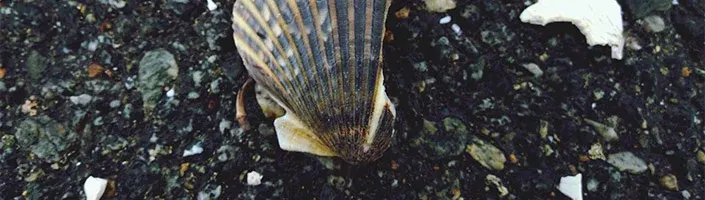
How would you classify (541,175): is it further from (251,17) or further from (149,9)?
(149,9)

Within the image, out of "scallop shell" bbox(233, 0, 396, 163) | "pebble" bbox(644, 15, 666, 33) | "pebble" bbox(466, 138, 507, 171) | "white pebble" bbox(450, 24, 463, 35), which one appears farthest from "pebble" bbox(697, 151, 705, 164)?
"scallop shell" bbox(233, 0, 396, 163)

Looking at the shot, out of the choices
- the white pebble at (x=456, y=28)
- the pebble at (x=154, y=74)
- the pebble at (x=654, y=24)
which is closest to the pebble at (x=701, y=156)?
the pebble at (x=654, y=24)

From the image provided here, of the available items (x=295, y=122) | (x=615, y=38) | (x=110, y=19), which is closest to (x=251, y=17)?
(x=295, y=122)

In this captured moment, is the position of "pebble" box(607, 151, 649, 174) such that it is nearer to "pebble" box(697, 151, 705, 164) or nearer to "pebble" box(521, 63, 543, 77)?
"pebble" box(697, 151, 705, 164)

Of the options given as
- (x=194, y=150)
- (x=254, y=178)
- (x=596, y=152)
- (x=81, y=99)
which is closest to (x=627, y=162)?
(x=596, y=152)

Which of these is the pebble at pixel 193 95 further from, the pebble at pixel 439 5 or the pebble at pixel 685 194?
the pebble at pixel 685 194

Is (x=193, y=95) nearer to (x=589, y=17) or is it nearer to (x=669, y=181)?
(x=589, y=17)
